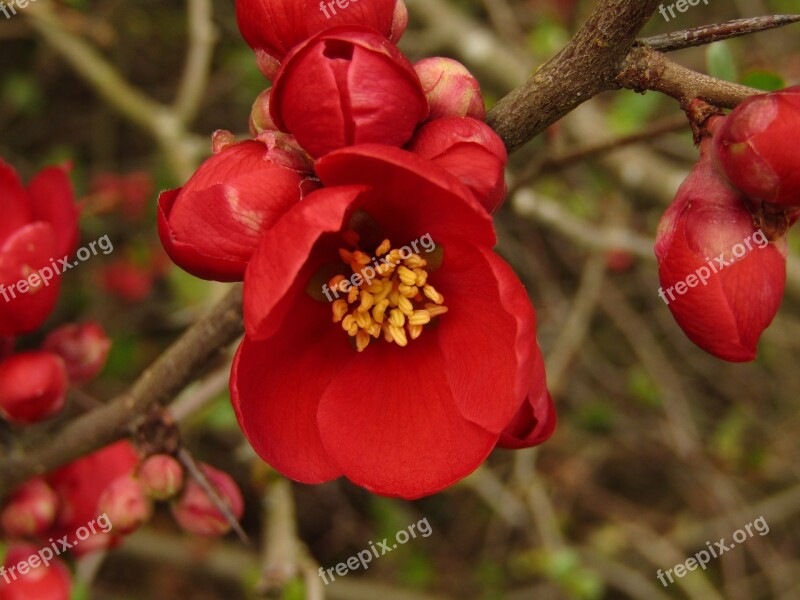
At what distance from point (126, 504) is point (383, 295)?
456 millimetres

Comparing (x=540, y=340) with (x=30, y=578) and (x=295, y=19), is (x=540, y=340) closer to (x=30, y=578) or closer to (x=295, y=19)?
(x=30, y=578)

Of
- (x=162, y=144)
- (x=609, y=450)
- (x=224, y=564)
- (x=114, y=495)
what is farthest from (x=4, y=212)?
(x=609, y=450)

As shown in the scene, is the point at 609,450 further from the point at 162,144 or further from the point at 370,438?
the point at 370,438

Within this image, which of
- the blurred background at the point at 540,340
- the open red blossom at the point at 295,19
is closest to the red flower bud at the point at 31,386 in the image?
the open red blossom at the point at 295,19

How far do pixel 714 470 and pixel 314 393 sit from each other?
209 centimetres

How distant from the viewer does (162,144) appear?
224 centimetres

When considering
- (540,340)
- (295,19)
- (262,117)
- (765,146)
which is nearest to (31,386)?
(262,117)

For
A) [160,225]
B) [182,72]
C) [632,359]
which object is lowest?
[632,359]

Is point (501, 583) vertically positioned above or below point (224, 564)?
below

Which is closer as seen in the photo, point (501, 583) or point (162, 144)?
point (162, 144)

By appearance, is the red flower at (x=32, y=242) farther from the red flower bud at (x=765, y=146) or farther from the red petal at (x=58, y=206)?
the red flower bud at (x=765, y=146)

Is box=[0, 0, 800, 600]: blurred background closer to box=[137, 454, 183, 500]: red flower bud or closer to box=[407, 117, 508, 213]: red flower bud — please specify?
box=[137, 454, 183, 500]: red flower bud

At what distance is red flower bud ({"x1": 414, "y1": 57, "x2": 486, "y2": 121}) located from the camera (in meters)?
0.78

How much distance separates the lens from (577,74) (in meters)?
0.72
